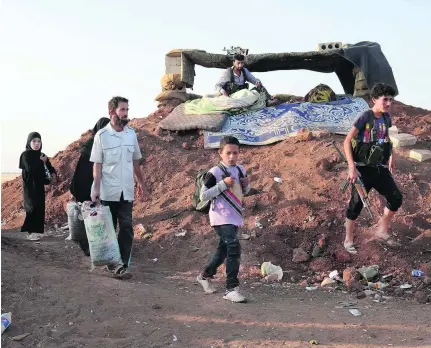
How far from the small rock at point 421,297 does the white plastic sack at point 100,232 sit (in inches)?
113

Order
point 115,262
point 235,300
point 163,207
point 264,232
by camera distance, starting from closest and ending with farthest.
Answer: point 235,300
point 115,262
point 264,232
point 163,207

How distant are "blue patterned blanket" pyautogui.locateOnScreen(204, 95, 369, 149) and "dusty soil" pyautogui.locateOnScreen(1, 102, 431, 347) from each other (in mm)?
218

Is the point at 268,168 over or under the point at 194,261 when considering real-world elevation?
over

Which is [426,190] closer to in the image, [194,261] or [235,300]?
[194,261]

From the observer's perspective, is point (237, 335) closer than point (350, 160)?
Yes

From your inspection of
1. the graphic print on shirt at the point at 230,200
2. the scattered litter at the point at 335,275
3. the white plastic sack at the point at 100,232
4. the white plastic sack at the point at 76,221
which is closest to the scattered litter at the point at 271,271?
→ the scattered litter at the point at 335,275

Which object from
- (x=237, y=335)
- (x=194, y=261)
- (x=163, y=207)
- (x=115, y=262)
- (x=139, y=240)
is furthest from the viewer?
(x=163, y=207)

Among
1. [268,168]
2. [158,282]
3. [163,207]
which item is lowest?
[158,282]

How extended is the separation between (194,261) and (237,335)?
233 cm

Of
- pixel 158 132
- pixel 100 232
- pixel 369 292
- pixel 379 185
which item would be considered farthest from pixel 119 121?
pixel 158 132

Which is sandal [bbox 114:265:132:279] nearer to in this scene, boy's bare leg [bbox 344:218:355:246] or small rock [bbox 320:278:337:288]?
small rock [bbox 320:278:337:288]

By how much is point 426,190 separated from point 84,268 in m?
4.52

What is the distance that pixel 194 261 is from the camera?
603 centimetres

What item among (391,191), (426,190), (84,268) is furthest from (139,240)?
(426,190)
